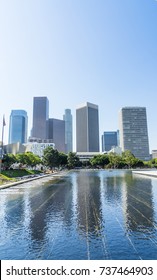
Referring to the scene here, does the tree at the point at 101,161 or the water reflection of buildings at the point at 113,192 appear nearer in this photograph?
the water reflection of buildings at the point at 113,192

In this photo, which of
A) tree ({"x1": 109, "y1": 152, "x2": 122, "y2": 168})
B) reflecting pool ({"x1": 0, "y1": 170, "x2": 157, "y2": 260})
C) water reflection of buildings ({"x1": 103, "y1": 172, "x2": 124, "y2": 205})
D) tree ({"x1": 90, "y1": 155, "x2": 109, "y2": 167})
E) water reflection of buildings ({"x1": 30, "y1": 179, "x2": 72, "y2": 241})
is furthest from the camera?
tree ({"x1": 90, "y1": 155, "x2": 109, "y2": 167})

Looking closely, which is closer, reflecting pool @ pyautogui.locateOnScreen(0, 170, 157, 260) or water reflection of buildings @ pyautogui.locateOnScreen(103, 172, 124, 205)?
reflecting pool @ pyautogui.locateOnScreen(0, 170, 157, 260)

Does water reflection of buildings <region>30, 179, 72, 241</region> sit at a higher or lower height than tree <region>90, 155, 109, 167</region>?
lower

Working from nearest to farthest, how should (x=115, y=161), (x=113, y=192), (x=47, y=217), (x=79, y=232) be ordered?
(x=79, y=232), (x=47, y=217), (x=113, y=192), (x=115, y=161)

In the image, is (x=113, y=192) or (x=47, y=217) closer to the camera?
(x=47, y=217)

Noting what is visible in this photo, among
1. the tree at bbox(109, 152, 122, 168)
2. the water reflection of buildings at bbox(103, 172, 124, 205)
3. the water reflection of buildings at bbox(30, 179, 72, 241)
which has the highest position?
the tree at bbox(109, 152, 122, 168)

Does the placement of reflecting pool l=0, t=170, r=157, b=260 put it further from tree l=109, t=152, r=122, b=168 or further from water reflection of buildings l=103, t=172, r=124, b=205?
tree l=109, t=152, r=122, b=168

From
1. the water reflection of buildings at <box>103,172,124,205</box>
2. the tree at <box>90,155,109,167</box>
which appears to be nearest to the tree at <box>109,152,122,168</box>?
the tree at <box>90,155,109,167</box>

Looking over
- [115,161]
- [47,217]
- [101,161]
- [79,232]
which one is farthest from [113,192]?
[101,161]

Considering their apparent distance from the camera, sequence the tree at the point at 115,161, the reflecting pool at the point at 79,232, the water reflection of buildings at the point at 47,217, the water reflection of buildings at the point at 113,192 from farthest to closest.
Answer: the tree at the point at 115,161 → the water reflection of buildings at the point at 113,192 → the water reflection of buildings at the point at 47,217 → the reflecting pool at the point at 79,232

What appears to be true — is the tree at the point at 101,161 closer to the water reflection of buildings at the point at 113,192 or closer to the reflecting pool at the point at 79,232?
the water reflection of buildings at the point at 113,192

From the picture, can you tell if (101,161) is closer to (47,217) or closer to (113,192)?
(113,192)

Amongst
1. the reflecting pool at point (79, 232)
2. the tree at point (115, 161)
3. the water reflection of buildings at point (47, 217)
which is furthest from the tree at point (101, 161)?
the reflecting pool at point (79, 232)

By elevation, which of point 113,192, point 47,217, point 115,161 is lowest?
point 47,217
